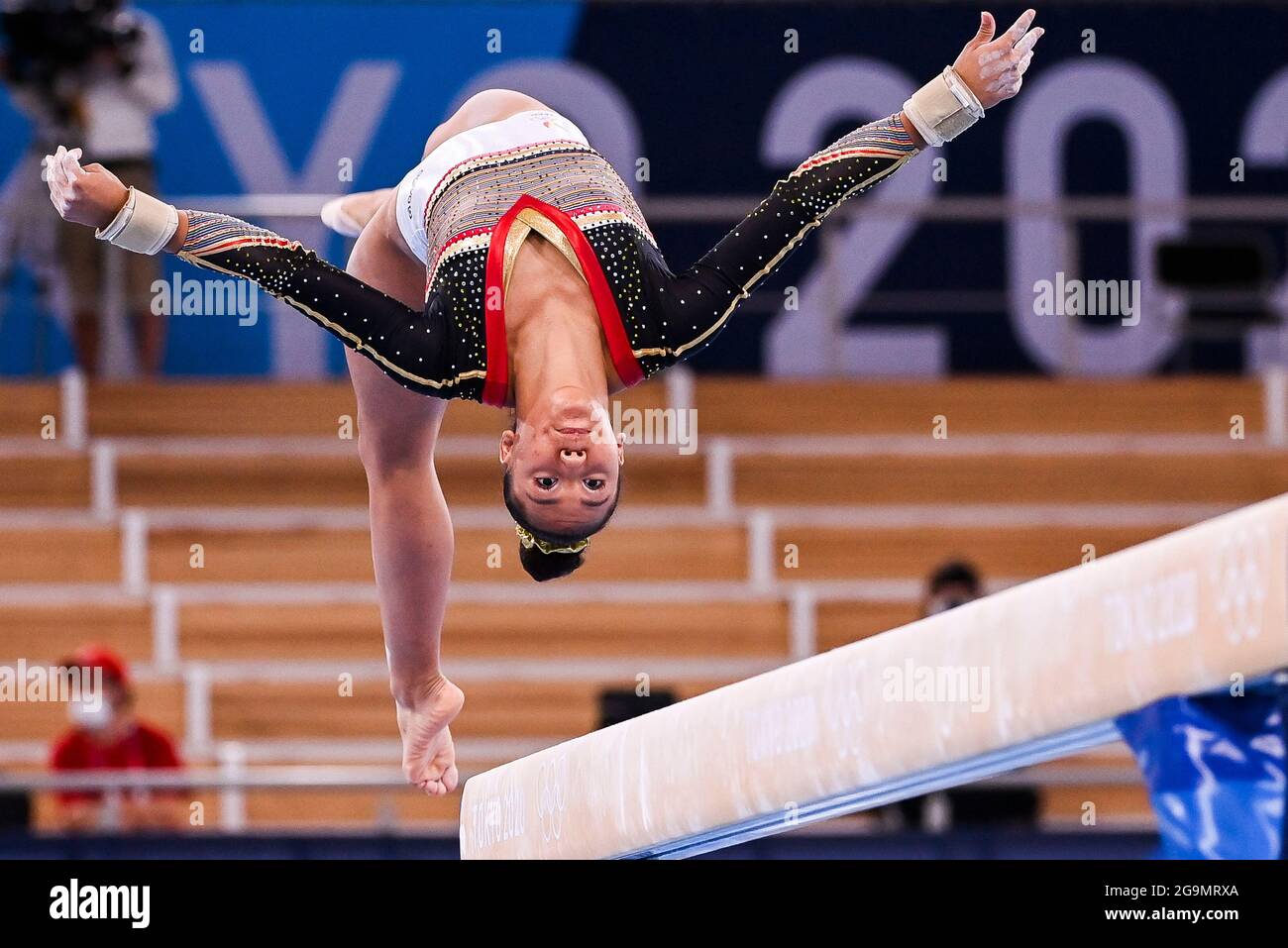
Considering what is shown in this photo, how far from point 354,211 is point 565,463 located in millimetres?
1225

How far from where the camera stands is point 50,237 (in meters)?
8.26

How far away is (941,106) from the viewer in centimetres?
329

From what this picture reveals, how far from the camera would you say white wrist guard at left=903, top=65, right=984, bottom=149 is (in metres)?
3.29

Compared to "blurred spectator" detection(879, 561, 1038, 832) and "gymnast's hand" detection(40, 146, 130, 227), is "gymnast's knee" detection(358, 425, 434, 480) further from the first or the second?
"blurred spectator" detection(879, 561, 1038, 832)

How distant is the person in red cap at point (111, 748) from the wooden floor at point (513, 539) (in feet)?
2.17

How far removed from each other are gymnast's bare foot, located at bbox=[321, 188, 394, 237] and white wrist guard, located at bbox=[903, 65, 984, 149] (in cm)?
109

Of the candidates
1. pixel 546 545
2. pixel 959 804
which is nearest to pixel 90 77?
pixel 959 804

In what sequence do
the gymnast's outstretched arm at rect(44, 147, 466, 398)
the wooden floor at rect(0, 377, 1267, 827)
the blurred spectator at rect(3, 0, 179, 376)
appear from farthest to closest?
the blurred spectator at rect(3, 0, 179, 376) < the wooden floor at rect(0, 377, 1267, 827) < the gymnast's outstretched arm at rect(44, 147, 466, 398)

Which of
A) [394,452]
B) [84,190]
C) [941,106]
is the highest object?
[941,106]

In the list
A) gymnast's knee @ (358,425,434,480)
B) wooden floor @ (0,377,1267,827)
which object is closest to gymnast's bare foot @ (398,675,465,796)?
gymnast's knee @ (358,425,434,480)

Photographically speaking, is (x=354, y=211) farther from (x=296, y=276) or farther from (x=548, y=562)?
(x=548, y=562)

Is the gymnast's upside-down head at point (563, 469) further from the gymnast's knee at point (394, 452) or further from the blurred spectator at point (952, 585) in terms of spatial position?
the blurred spectator at point (952, 585)

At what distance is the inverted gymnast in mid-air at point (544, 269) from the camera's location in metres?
3.02

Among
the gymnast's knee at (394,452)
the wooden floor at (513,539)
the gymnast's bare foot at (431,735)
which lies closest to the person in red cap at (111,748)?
the wooden floor at (513,539)
